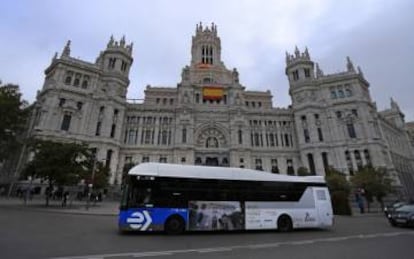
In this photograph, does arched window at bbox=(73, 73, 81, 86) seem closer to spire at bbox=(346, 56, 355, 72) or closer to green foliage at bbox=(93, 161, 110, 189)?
green foliage at bbox=(93, 161, 110, 189)

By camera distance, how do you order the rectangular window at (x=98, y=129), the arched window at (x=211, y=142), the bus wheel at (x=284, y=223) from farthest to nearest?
the arched window at (x=211, y=142) < the rectangular window at (x=98, y=129) < the bus wheel at (x=284, y=223)

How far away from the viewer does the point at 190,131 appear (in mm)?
52469

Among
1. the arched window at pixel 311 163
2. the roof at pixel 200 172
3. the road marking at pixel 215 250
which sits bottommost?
the road marking at pixel 215 250

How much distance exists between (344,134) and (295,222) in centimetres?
4582

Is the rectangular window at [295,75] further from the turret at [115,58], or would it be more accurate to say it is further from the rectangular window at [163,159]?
the turret at [115,58]

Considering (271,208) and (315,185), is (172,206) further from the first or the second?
(315,185)

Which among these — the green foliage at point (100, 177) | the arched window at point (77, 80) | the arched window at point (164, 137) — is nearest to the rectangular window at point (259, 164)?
the arched window at point (164, 137)

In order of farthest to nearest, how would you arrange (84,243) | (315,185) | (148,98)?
(148,98) → (315,185) → (84,243)

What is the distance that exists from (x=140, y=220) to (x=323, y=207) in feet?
36.3

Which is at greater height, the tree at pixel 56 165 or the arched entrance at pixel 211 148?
the arched entrance at pixel 211 148

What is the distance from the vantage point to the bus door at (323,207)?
1405 cm

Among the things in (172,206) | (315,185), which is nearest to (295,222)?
(315,185)

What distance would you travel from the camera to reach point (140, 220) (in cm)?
1162

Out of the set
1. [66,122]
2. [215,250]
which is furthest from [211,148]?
[215,250]
